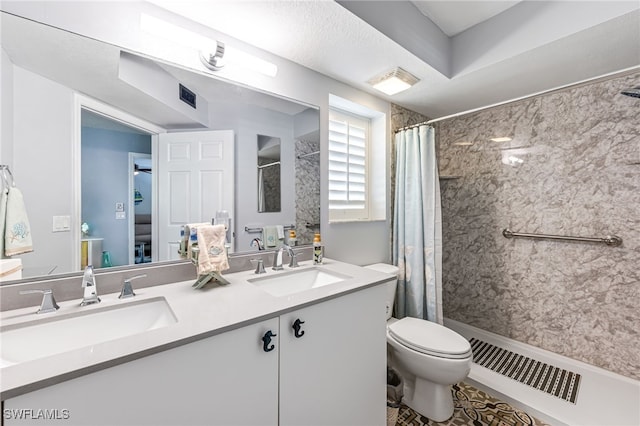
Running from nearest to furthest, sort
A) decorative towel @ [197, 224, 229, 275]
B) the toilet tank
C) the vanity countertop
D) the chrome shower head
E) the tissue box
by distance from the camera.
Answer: the vanity countertop
the tissue box
decorative towel @ [197, 224, 229, 275]
the chrome shower head
the toilet tank

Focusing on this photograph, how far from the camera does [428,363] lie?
1.38 metres

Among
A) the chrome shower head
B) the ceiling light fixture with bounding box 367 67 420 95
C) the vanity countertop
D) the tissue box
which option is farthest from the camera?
the ceiling light fixture with bounding box 367 67 420 95

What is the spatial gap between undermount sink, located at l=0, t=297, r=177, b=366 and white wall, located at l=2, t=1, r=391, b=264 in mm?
1067

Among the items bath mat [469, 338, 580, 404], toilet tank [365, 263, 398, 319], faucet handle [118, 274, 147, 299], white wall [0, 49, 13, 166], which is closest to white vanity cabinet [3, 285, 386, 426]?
faucet handle [118, 274, 147, 299]

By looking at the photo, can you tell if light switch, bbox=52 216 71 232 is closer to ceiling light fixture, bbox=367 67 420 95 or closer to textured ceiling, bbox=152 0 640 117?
textured ceiling, bbox=152 0 640 117

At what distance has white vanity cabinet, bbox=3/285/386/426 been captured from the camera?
1.97 feet

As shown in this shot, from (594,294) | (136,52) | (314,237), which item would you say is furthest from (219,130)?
(594,294)

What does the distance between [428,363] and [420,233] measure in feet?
2.99

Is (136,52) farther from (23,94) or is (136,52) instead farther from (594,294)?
(594,294)

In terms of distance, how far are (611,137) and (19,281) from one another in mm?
3242

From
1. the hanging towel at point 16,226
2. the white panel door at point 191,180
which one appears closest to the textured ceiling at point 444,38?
the white panel door at point 191,180

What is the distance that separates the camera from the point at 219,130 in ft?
4.51

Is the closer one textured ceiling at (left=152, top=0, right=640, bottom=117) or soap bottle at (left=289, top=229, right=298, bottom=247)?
textured ceiling at (left=152, top=0, right=640, bottom=117)

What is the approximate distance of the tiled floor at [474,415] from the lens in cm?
142
